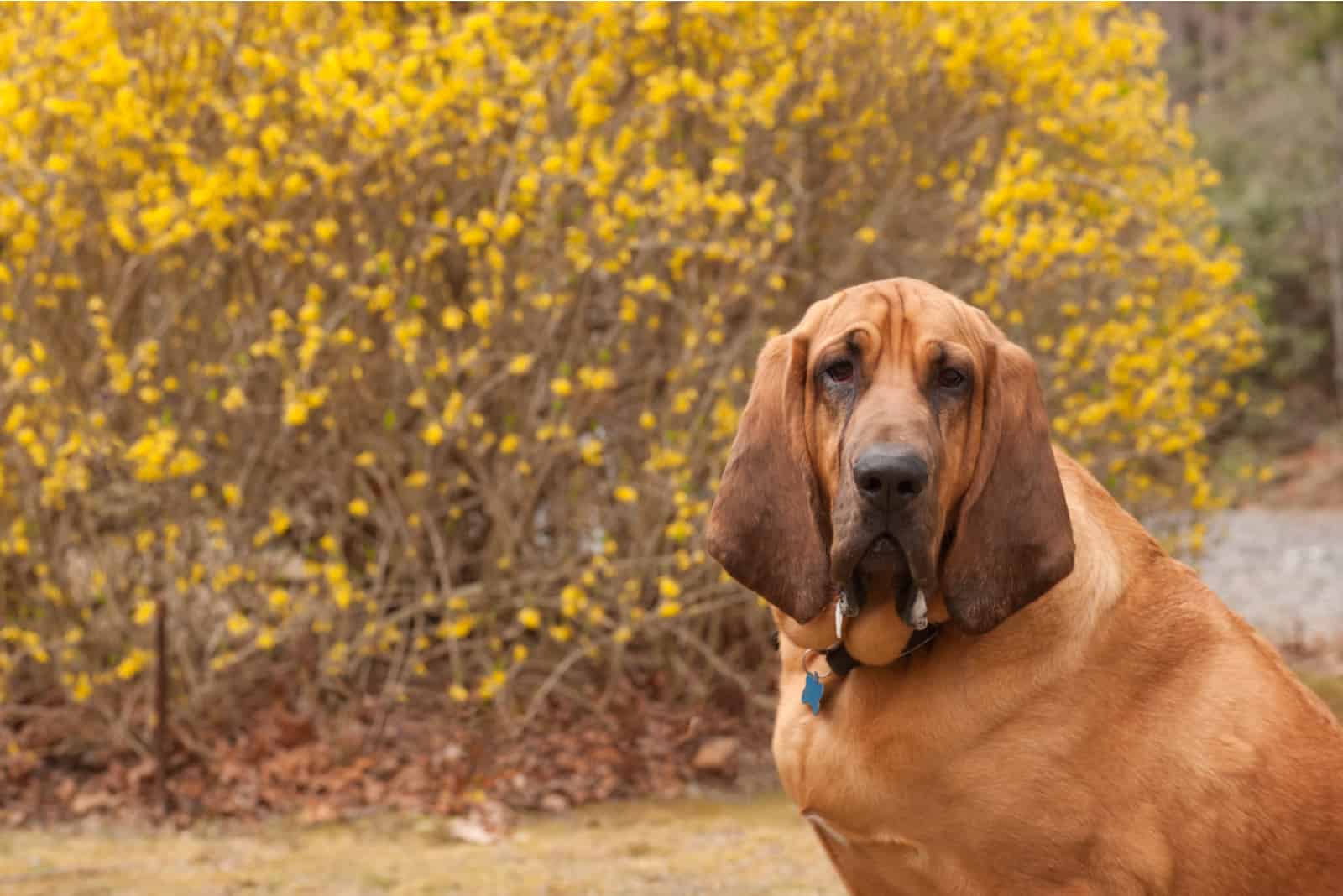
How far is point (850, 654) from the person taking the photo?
8.64 feet

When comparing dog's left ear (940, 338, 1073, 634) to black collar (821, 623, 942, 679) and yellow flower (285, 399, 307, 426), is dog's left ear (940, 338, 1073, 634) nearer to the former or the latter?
black collar (821, 623, 942, 679)

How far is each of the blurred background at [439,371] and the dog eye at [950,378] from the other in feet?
8.81

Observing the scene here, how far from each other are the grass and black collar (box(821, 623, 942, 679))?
2.16 m

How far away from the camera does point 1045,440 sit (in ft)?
8.18

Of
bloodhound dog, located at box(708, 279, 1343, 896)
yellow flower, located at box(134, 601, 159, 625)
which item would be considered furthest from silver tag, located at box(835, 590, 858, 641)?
yellow flower, located at box(134, 601, 159, 625)

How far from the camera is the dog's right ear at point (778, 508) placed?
258 centimetres

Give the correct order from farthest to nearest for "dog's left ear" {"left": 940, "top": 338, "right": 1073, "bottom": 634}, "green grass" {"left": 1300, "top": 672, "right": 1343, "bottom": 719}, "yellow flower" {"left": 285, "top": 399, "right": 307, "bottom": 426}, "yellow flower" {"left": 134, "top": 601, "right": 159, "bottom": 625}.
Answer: "green grass" {"left": 1300, "top": 672, "right": 1343, "bottom": 719} → "yellow flower" {"left": 134, "top": 601, "right": 159, "bottom": 625} → "yellow flower" {"left": 285, "top": 399, "right": 307, "bottom": 426} → "dog's left ear" {"left": 940, "top": 338, "right": 1073, "bottom": 634}

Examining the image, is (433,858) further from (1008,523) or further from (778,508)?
(1008,523)

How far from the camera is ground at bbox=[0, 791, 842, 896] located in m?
4.73

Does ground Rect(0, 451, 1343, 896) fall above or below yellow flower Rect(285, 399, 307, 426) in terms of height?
below

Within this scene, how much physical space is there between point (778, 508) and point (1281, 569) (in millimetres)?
11368

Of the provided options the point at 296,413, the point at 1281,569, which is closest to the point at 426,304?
the point at 296,413

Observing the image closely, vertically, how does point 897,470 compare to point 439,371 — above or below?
above

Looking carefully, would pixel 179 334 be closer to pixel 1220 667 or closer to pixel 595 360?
pixel 595 360
